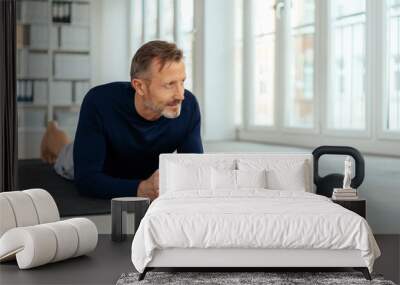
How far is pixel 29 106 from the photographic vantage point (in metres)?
6.72

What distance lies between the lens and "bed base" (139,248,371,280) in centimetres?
499

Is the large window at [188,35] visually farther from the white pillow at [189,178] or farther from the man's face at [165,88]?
the white pillow at [189,178]

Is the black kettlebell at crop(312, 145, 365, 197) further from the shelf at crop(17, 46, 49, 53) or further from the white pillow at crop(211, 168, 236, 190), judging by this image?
the shelf at crop(17, 46, 49, 53)

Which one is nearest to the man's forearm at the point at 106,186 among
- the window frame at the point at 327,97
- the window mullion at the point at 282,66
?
the window frame at the point at 327,97

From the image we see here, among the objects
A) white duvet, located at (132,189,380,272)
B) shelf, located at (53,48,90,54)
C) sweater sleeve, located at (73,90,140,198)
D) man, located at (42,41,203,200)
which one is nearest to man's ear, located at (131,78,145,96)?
man, located at (42,41,203,200)

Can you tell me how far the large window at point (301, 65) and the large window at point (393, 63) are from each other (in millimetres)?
660

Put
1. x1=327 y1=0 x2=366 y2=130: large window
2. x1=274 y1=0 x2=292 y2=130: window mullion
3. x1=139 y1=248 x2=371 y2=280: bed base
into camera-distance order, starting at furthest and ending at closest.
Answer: x1=274 y1=0 x2=292 y2=130: window mullion → x1=327 y1=0 x2=366 y2=130: large window → x1=139 y1=248 x2=371 y2=280: bed base

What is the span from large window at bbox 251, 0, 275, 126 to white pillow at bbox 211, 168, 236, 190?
0.93 metres

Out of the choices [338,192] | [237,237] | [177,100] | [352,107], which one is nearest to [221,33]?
[177,100]

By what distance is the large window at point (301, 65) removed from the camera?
6766 mm

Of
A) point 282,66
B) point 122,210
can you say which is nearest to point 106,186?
point 122,210

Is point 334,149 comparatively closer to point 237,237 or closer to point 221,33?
point 221,33

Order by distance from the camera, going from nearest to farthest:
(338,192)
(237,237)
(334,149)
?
(237,237)
(338,192)
(334,149)

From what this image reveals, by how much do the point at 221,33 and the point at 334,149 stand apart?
140cm
